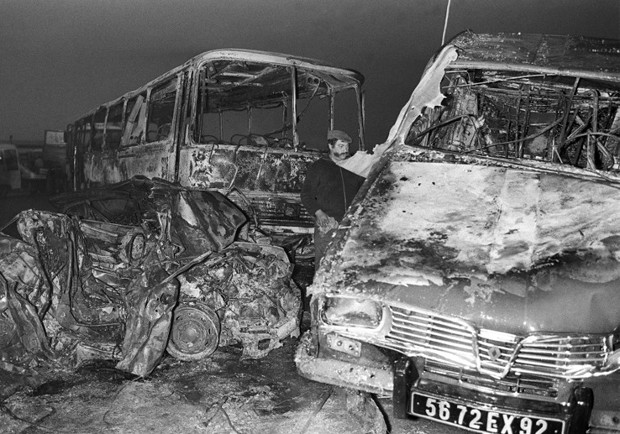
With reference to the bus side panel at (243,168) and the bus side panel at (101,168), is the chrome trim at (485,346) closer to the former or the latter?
the bus side panel at (243,168)

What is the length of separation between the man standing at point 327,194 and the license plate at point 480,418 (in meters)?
1.99

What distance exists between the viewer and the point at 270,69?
6.18 meters

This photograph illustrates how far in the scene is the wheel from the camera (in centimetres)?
414

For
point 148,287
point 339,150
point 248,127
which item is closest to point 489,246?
point 339,150

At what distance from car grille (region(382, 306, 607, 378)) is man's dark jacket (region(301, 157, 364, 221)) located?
73.2 inches

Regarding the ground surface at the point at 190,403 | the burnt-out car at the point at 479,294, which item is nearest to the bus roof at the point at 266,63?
the burnt-out car at the point at 479,294

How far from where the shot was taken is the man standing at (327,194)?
4375mm

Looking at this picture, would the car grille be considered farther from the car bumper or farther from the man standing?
the man standing

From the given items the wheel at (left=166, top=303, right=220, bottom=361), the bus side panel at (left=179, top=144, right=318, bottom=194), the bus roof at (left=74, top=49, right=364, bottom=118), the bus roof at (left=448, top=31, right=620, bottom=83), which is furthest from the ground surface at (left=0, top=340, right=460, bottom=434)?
the bus roof at (left=74, top=49, right=364, bottom=118)

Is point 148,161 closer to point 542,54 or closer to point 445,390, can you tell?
point 542,54

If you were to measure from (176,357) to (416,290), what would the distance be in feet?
8.15

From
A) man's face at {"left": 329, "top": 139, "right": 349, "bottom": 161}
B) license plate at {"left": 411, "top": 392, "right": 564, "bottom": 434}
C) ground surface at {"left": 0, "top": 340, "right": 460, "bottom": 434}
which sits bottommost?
ground surface at {"left": 0, "top": 340, "right": 460, "bottom": 434}

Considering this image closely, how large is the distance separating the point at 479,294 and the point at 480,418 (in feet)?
1.98

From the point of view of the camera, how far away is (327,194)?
4422 millimetres
